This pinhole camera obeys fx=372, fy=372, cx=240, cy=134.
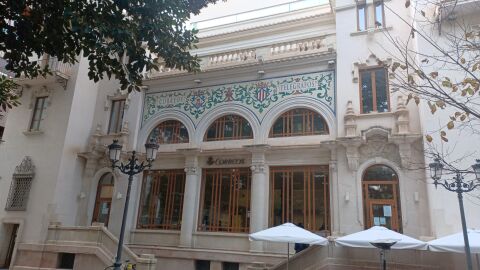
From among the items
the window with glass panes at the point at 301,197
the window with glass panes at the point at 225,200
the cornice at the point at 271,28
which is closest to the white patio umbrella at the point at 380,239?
the window with glass panes at the point at 301,197

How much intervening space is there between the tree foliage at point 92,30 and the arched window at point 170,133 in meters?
8.87

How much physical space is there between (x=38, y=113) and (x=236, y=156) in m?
10.9

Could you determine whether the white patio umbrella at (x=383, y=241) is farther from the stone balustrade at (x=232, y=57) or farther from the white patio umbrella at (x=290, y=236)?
the stone balustrade at (x=232, y=57)

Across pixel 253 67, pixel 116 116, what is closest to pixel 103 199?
pixel 116 116

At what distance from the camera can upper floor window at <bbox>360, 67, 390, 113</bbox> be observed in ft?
46.0

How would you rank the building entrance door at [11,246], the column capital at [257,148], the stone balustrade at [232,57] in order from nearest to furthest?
the column capital at [257,148] → the stone balustrade at [232,57] → the building entrance door at [11,246]

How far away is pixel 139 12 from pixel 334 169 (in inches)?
360

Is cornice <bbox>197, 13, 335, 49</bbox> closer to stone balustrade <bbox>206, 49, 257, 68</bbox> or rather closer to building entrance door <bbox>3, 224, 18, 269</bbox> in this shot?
stone balustrade <bbox>206, 49, 257, 68</bbox>

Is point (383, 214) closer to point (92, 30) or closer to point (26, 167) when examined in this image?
point (92, 30)

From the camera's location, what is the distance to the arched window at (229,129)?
53.3ft

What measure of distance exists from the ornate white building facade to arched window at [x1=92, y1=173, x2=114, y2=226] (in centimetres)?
6

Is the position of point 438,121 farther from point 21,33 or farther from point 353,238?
point 21,33

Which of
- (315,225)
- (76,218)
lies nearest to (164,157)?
(76,218)

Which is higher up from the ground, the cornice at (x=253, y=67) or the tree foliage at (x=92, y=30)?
the cornice at (x=253, y=67)
